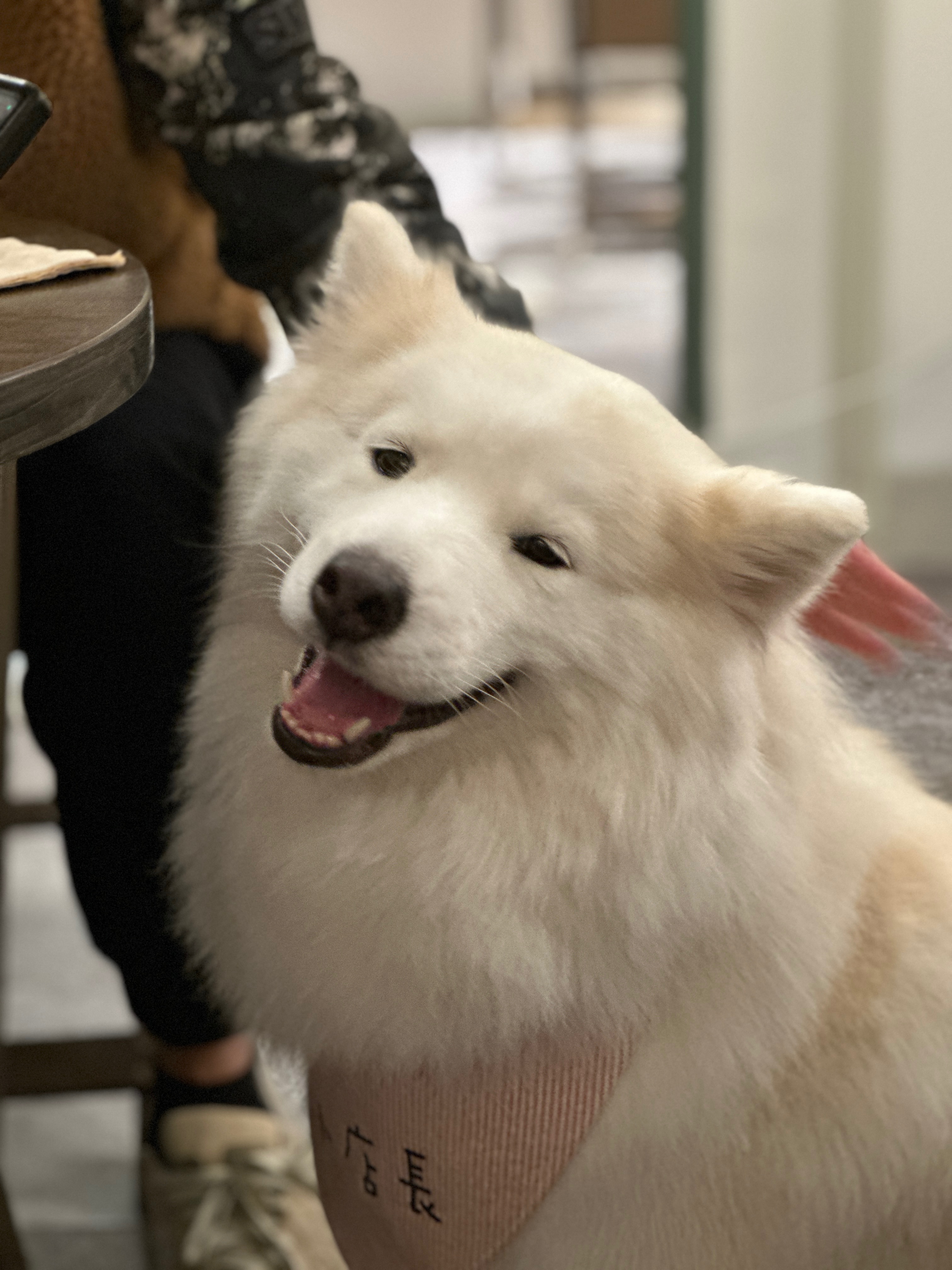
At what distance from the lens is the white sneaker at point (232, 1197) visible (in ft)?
4.35

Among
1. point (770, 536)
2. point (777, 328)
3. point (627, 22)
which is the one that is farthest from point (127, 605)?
point (627, 22)

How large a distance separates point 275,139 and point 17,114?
Result: 21 cm

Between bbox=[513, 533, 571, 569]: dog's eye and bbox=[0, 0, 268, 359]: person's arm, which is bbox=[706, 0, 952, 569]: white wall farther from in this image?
bbox=[513, 533, 571, 569]: dog's eye

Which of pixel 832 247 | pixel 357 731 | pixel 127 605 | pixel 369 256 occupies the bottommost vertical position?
pixel 832 247

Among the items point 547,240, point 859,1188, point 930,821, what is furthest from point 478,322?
point 547,240

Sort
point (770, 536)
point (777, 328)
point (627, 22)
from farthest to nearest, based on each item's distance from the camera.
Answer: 1. point (627, 22)
2. point (777, 328)
3. point (770, 536)

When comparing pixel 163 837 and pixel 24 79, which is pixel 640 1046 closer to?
pixel 163 837

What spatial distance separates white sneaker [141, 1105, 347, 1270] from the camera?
1.33 m

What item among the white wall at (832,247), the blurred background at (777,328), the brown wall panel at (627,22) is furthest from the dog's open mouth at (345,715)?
the brown wall panel at (627,22)

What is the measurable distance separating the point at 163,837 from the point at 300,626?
1.52ft

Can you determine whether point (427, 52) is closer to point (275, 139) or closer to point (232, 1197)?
point (275, 139)

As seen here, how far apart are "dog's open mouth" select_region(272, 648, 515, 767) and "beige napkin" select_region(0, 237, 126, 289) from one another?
35 cm

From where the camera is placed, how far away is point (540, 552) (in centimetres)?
81

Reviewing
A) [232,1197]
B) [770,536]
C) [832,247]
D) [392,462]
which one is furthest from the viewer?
[832,247]
